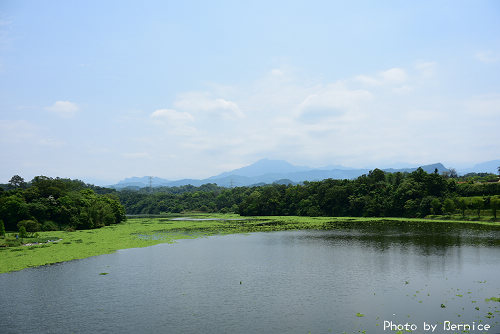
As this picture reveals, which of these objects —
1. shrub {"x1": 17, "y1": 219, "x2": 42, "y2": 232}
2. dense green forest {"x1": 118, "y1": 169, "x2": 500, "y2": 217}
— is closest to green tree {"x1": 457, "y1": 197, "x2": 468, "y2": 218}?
dense green forest {"x1": 118, "y1": 169, "x2": 500, "y2": 217}

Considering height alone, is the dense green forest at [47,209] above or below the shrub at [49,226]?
above

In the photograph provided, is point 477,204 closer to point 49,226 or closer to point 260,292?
point 260,292

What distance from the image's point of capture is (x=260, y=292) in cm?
Answer: 2448

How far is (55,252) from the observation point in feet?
133

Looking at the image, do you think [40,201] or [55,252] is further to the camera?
[40,201]

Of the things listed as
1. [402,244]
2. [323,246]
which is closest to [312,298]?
[323,246]

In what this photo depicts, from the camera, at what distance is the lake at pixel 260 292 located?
741 inches

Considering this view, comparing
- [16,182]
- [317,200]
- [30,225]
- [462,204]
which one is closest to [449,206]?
[462,204]

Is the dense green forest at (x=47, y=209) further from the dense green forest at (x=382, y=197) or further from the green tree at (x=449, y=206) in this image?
the green tree at (x=449, y=206)

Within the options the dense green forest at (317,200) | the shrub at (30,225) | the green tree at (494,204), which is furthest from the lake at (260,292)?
the dense green forest at (317,200)

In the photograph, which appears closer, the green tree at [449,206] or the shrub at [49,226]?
the shrub at [49,226]

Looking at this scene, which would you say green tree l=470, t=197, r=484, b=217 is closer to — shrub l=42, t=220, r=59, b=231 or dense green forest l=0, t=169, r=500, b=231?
dense green forest l=0, t=169, r=500, b=231

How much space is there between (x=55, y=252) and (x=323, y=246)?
34.1 meters

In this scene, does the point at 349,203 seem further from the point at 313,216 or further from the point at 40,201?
the point at 40,201
